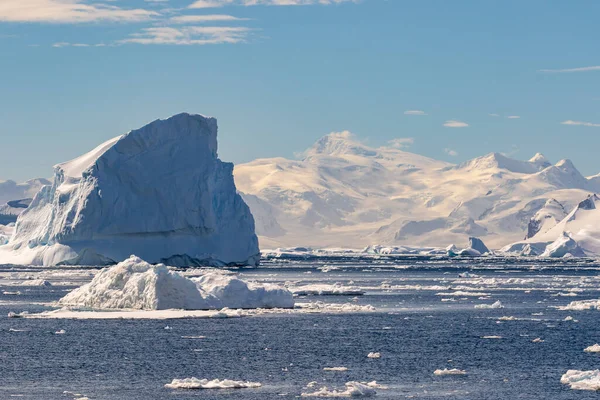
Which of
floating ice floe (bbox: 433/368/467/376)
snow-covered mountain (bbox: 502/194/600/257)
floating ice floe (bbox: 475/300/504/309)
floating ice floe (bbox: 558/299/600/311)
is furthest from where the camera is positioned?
snow-covered mountain (bbox: 502/194/600/257)

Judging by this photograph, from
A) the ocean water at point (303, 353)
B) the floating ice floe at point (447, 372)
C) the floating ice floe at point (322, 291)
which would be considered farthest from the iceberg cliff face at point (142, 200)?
the floating ice floe at point (447, 372)

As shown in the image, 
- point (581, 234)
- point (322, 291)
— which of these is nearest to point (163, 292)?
point (322, 291)

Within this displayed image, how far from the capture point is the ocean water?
95.2 feet

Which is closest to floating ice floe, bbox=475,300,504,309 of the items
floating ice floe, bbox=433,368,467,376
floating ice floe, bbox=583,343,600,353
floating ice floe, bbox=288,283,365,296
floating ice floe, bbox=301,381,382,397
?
floating ice floe, bbox=288,283,365,296

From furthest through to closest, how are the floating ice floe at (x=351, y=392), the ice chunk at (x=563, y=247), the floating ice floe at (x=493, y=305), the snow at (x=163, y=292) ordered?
the ice chunk at (x=563, y=247), the floating ice floe at (x=493, y=305), the snow at (x=163, y=292), the floating ice floe at (x=351, y=392)

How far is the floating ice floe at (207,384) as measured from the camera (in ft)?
94.7

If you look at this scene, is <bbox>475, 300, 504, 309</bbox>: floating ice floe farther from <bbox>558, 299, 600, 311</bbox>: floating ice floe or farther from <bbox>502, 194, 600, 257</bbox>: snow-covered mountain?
<bbox>502, 194, 600, 257</bbox>: snow-covered mountain

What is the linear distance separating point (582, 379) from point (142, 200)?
212 ft

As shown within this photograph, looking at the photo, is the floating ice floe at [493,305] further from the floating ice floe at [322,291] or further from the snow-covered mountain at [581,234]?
the snow-covered mountain at [581,234]

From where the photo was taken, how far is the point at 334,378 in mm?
30797

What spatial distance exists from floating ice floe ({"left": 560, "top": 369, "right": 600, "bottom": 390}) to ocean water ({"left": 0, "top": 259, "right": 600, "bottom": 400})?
43cm

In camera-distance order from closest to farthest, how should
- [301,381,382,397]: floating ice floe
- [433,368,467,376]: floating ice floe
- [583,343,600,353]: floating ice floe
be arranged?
[301,381,382,397]: floating ice floe < [433,368,467,376]: floating ice floe < [583,343,600,353]: floating ice floe

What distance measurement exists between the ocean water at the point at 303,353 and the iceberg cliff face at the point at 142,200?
3459 cm

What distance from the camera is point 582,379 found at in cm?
2995
